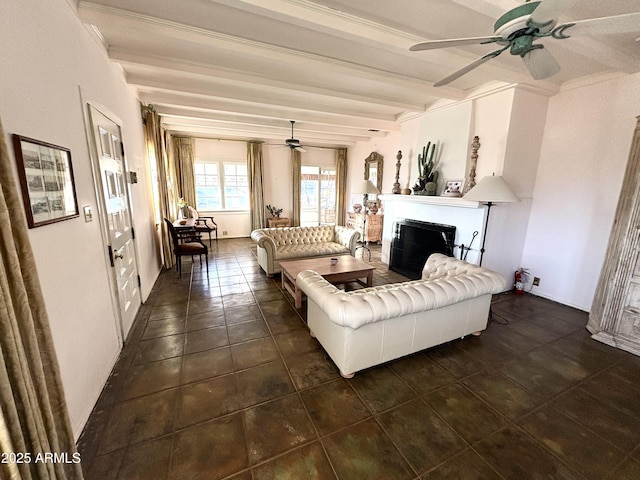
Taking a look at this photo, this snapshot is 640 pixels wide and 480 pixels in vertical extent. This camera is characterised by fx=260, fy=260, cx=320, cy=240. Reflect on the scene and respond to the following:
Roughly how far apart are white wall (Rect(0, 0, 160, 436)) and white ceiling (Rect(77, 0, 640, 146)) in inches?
19.0

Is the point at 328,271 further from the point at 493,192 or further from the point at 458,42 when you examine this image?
the point at 458,42

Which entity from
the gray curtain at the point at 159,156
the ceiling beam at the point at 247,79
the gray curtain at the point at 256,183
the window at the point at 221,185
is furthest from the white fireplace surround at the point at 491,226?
the window at the point at 221,185

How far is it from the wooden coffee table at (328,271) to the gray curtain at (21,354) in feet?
7.96

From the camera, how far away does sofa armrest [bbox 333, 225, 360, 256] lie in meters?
5.02

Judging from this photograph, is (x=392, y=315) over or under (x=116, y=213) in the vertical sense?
under

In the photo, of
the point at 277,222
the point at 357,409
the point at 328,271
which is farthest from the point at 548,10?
the point at 277,222

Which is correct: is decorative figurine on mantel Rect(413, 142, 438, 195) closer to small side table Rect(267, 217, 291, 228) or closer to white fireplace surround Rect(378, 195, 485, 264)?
white fireplace surround Rect(378, 195, 485, 264)

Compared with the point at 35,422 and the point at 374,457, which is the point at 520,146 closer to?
the point at 374,457

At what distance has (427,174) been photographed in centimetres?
436

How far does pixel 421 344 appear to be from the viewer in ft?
8.04

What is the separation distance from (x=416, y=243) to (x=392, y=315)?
2.78 metres

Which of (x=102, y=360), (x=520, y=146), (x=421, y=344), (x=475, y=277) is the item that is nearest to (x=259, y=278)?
(x=102, y=360)

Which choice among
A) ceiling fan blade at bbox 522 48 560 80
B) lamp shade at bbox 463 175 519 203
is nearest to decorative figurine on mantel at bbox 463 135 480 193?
lamp shade at bbox 463 175 519 203

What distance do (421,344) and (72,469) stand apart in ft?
8.05
